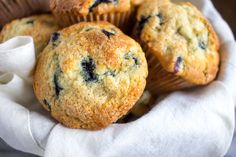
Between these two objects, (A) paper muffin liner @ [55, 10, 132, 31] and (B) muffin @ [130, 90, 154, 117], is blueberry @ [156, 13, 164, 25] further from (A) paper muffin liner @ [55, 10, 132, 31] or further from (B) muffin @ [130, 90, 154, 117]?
(B) muffin @ [130, 90, 154, 117]

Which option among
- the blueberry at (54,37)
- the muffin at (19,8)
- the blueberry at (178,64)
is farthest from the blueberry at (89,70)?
the muffin at (19,8)

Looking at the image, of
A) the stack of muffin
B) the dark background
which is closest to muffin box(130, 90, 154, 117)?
the stack of muffin

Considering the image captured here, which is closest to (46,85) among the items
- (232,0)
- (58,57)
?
(58,57)

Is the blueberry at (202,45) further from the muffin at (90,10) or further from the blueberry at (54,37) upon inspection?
the blueberry at (54,37)

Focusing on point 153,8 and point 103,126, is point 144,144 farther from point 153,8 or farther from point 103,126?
point 153,8

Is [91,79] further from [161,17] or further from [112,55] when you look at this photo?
[161,17]
